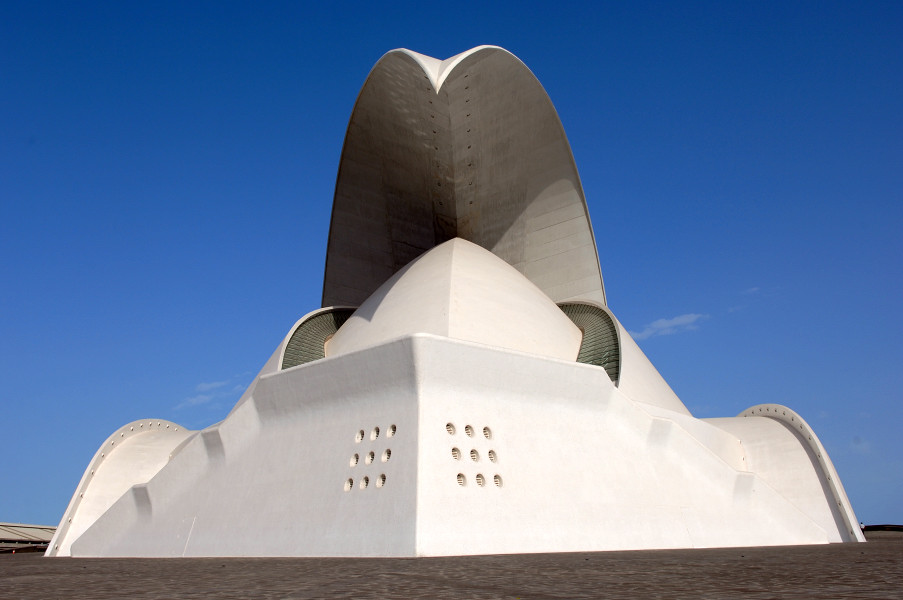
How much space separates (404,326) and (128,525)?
20.6ft

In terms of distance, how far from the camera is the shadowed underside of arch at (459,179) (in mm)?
19438

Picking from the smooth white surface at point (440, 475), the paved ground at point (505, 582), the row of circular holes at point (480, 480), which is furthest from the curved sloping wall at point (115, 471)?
the paved ground at point (505, 582)

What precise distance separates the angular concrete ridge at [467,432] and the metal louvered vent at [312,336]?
0.18 feet

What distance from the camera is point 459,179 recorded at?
2155 centimetres

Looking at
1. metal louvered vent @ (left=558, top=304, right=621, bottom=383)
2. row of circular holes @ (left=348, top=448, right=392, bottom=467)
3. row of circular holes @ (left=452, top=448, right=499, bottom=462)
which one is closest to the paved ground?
row of circular holes @ (left=452, top=448, right=499, bottom=462)

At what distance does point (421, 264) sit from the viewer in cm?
1770

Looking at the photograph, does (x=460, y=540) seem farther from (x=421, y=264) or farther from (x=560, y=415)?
(x=421, y=264)

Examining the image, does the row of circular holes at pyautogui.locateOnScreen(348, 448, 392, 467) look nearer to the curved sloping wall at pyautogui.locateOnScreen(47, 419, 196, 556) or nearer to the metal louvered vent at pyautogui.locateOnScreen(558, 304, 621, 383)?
the metal louvered vent at pyautogui.locateOnScreen(558, 304, 621, 383)

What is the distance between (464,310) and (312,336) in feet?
15.8

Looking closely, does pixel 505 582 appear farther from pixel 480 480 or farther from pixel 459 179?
pixel 459 179

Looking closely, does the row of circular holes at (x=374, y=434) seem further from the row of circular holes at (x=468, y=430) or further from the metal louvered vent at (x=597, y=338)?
the metal louvered vent at (x=597, y=338)

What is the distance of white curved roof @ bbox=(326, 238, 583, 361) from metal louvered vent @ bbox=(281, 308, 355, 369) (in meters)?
0.39

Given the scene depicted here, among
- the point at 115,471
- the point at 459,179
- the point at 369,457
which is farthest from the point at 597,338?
the point at 115,471

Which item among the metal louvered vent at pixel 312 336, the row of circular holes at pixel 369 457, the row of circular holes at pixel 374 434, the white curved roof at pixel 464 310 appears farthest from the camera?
the metal louvered vent at pixel 312 336
